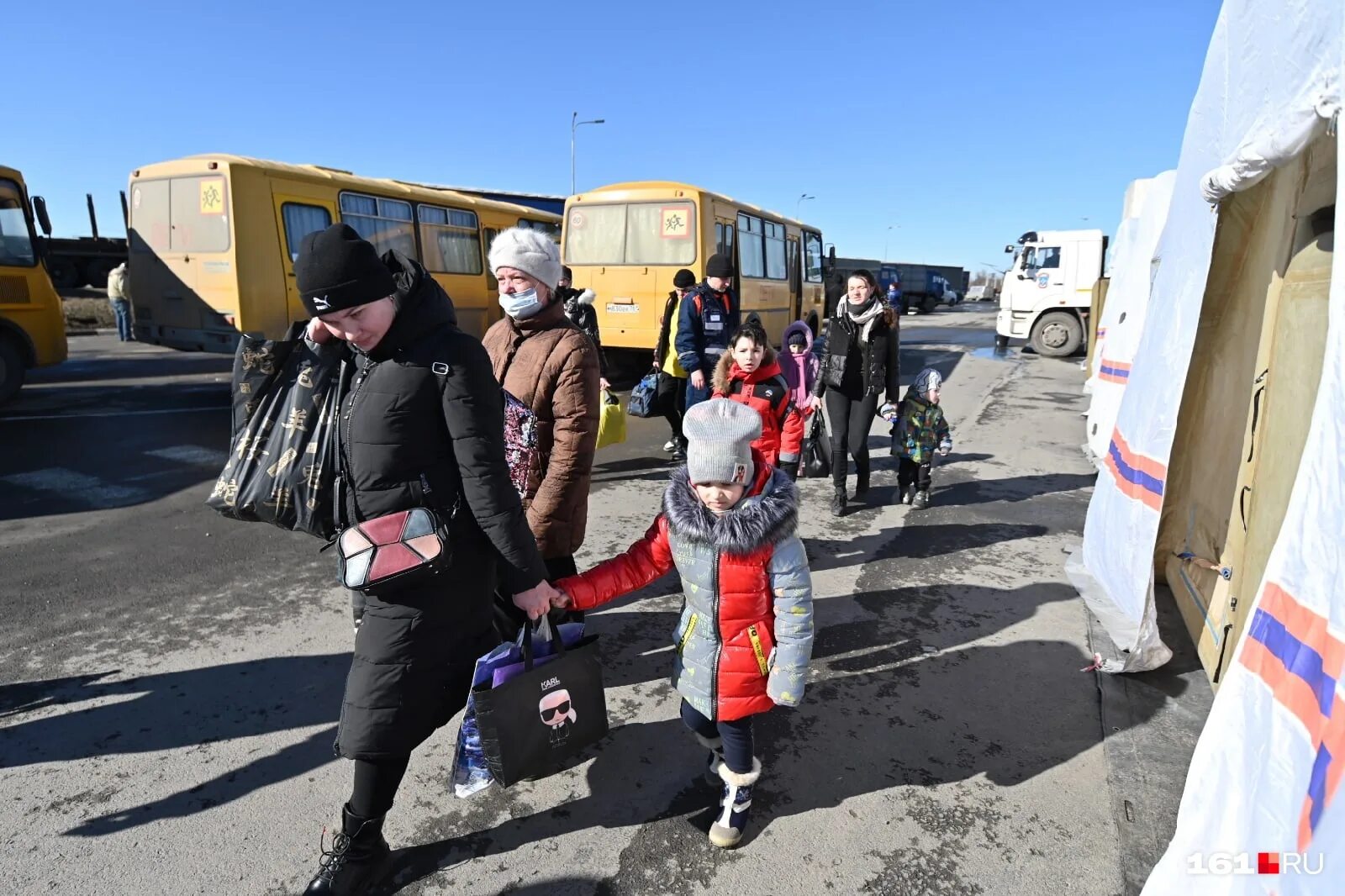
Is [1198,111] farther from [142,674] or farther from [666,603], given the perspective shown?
[142,674]

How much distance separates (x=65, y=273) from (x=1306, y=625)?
28820 millimetres

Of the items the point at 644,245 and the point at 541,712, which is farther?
the point at 644,245

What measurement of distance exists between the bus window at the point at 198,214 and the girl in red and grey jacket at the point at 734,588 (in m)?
9.34

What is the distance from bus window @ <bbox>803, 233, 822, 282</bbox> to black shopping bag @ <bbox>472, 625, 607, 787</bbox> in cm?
1498

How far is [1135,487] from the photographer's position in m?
3.72

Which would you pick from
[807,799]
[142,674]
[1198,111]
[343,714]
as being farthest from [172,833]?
[1198,111]

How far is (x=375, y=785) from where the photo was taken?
2127 millimetres

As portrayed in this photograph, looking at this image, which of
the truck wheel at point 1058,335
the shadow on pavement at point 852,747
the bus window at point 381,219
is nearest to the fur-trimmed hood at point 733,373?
the shadow on pavement at point 852,747

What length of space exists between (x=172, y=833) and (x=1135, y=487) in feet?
13.9

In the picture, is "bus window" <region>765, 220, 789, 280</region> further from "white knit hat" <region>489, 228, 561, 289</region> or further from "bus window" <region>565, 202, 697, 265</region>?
"white knit hat" <region>489, 228, 561, 289</region>

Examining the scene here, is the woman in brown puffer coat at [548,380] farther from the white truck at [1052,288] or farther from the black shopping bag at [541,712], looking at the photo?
the white truck at [1052,288]

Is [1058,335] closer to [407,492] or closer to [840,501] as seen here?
[840,501]

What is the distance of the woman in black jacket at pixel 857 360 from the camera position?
17.7 ft

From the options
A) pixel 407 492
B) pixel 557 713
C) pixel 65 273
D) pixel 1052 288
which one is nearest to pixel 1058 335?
pixel 1052 288
